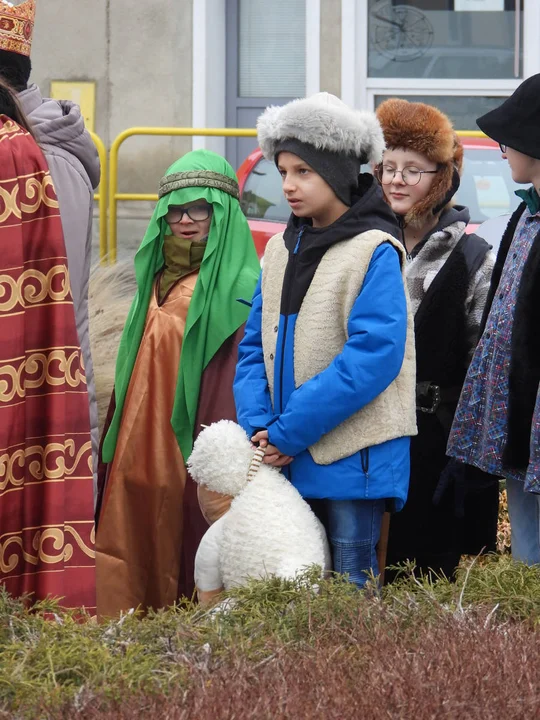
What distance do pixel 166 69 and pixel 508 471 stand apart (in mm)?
7582

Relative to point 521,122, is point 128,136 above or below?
above

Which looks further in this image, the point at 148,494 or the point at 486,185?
the point at 486,185

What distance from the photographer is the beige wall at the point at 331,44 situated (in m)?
10.3

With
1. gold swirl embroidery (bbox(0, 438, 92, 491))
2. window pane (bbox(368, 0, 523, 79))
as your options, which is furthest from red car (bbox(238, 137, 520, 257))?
gold swirl embroidery (bbox(0, 438, 92, 491))

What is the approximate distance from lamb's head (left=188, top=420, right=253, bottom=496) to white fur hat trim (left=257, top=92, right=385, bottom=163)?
0.84 m

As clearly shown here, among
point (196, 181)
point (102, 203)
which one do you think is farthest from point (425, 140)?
point (102, 203)

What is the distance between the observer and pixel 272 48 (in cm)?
1062

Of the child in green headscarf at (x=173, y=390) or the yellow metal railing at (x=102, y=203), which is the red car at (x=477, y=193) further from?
the child in green headscarf at (x=173, y=390)

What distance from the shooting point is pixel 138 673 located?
2072 millimetres

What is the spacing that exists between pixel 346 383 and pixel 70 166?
1.18 metres

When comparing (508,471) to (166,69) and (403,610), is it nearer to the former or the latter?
(403,610)

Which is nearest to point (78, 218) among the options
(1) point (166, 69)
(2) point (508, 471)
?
(2) point (508, 471)

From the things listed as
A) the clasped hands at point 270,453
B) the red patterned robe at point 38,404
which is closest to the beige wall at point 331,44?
the clasped hands at point 270,453

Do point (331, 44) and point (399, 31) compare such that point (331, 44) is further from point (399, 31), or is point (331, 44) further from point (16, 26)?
point (16, 26)
